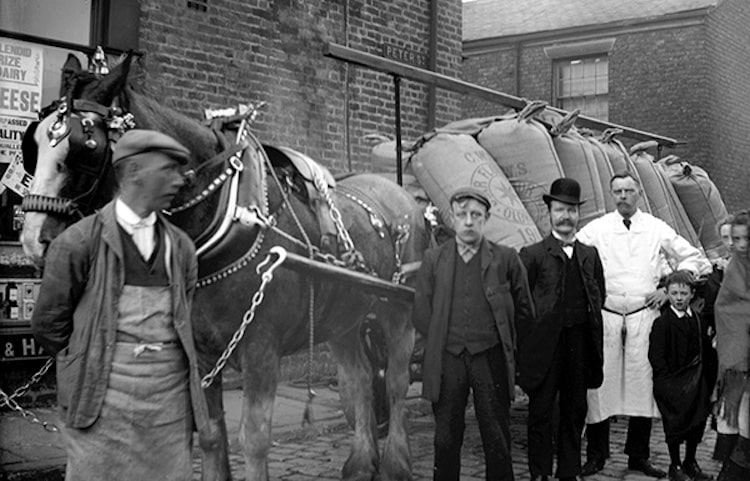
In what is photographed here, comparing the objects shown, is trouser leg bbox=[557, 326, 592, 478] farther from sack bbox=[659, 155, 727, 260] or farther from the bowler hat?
sack bbox=[659, 155, 727, 260]

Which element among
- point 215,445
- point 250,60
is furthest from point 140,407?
point 250,60

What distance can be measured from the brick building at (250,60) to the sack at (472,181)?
70 centimetres

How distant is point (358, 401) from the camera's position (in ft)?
18.7

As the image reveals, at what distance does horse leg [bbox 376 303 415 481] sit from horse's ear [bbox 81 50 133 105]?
2535 mm

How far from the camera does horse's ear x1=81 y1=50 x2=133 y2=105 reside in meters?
3.76

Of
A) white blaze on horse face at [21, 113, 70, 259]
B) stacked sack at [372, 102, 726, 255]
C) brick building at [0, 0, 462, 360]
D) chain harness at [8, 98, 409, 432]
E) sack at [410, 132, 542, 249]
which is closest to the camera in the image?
white blaze on horse face at [21, 113, 70, 259]

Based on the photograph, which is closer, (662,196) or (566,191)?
(566,191)

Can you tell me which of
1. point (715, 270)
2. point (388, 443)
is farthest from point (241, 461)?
point (715, 270)

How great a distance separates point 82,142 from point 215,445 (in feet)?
5.52

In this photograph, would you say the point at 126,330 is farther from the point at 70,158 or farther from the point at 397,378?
the point at 397,378

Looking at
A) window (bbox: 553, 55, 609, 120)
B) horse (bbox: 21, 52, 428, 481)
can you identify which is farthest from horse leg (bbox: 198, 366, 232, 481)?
window (bbox: 553, 55, 609, 120)

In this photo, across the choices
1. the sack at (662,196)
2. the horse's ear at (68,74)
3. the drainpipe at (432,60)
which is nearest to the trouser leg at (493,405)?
the horse's ear at (68,74)

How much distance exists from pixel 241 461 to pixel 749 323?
3525 mm

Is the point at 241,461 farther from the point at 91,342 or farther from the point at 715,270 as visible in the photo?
the point at 715,270
